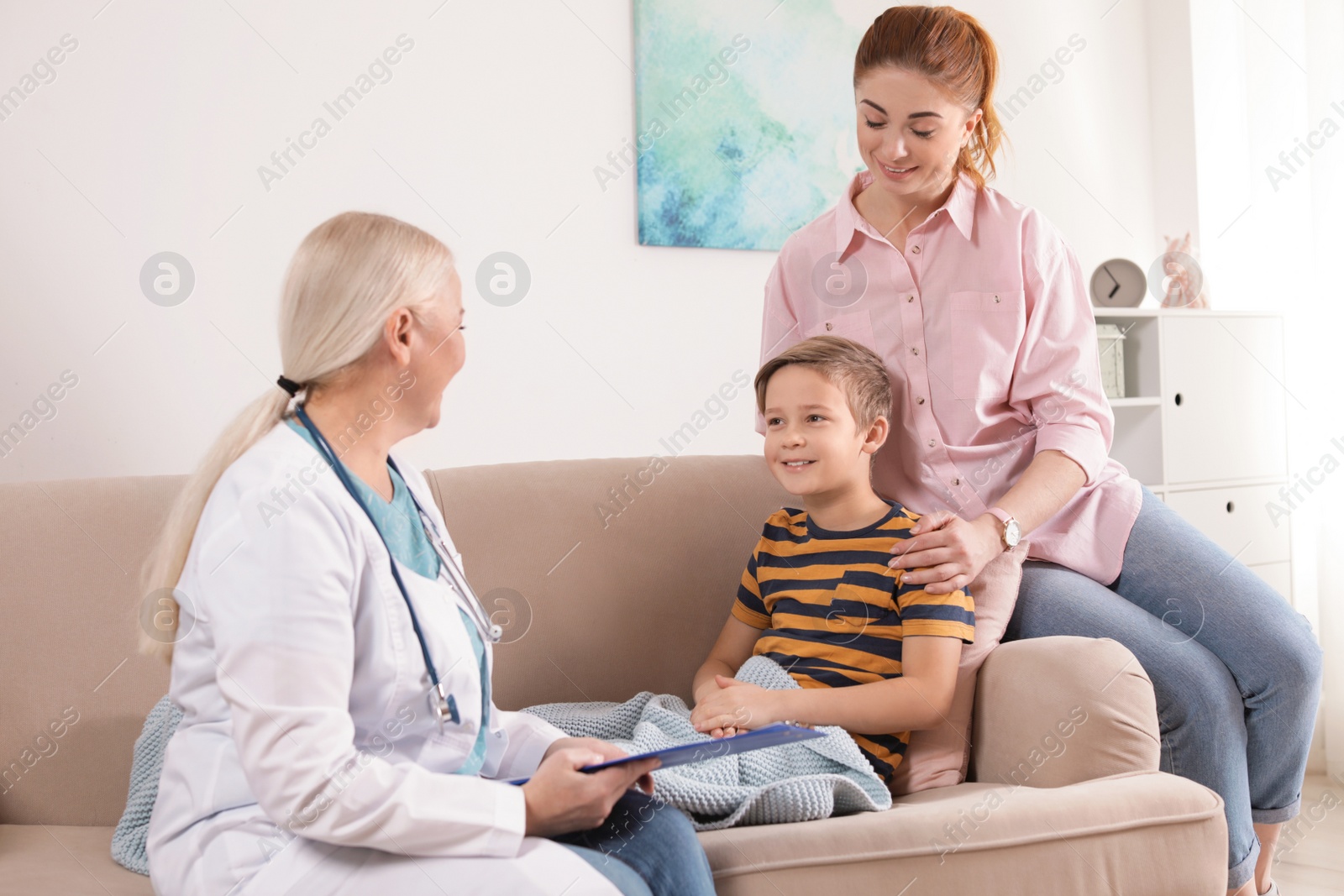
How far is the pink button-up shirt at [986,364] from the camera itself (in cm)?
167

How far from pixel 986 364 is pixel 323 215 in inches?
58.9

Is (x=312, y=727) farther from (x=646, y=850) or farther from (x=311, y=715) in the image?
(x=646, y=850)

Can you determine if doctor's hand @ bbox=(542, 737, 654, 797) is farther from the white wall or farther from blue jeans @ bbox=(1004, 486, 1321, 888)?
the white wall

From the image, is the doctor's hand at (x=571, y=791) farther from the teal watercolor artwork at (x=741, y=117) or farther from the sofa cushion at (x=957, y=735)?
the teal watercolor artwork at (x=741, y=117)

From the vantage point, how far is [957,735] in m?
1.46

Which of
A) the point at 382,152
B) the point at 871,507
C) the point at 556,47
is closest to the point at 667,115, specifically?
the point at 556,47

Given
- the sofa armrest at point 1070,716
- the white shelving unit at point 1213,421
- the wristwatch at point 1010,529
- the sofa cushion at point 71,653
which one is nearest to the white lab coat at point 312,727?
the sofa cushion at point 71,653

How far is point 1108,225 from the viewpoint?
3.45m

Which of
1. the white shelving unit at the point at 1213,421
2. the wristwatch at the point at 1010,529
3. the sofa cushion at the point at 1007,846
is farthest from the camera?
the white shelving unit at the point at 1213,421

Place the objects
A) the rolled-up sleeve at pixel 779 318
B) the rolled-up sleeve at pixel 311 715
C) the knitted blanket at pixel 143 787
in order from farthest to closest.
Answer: the rolled-up sleeve at pixel 779 318, the knitted blanket at pixel 143 787, the rolled-up sleeve at pixel 311 715

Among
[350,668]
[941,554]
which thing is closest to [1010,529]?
[941,554]

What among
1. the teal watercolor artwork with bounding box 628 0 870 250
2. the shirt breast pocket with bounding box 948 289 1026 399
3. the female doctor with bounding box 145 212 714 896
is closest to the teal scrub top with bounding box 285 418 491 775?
the female doctor with bounding box 145 212 714 896

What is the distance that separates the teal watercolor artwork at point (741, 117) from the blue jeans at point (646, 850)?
186 cm

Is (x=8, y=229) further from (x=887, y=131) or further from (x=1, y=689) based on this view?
(x=887, y=131)
